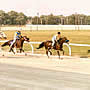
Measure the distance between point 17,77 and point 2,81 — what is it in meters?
1.12

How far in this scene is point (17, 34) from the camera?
22.5 m

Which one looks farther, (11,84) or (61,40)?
(61,40)

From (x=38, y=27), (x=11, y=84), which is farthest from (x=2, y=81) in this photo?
(x=38, y=27)

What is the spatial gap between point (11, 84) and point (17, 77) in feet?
5.49

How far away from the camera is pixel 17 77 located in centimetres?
1159

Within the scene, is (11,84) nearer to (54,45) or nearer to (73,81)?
(73,81)

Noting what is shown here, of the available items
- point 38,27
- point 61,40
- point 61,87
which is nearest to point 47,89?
point 61,87

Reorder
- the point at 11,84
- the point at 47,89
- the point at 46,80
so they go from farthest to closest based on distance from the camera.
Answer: the point at 46,80
the point at 11,84
the point at 47,89

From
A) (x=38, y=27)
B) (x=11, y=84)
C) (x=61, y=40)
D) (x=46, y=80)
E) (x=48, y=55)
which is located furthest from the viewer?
(x=38, y=27)

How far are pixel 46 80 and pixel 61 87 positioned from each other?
1.52m

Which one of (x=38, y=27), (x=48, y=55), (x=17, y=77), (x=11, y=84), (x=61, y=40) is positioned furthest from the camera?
(x=38, y=27)

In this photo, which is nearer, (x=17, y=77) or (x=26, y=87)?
(x=26, y=87)

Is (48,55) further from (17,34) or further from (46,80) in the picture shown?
(46,80)

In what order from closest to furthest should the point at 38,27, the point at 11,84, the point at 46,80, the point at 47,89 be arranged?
the point at 47,89, the point at 11,84, the point at 46,80, the point at 38,27
